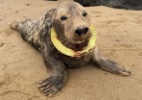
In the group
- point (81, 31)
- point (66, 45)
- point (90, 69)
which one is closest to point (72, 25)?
point (81, 31)

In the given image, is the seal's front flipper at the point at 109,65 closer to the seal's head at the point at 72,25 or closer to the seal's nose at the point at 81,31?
the seal's head at the point at 72,25

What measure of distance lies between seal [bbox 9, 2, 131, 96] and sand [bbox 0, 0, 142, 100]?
4.1 inches

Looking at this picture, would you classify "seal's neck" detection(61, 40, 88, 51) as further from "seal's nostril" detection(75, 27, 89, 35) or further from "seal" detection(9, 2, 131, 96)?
"seal's nostril" detection(75, 27, 89, 35)

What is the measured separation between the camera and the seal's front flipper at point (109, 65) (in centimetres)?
435

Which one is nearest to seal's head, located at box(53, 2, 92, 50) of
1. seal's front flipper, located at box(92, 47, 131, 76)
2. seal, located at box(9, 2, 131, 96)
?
seal, located at box(9, 2, 131, 96)

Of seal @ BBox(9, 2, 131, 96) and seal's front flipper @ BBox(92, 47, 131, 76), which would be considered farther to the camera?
seal's front flipper @ BBox(92, 47, 131, 76)

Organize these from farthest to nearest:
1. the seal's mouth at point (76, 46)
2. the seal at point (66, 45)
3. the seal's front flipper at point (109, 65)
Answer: the seal's front flipper at point (109, 65), the seal's mouth at point (76, 46), the seal at point (66, 45)

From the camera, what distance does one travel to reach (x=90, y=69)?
4.45 metres

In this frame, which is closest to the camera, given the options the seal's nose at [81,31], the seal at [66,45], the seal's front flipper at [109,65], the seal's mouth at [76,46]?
the seal's nose at [81,31]

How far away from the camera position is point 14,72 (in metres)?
4.43

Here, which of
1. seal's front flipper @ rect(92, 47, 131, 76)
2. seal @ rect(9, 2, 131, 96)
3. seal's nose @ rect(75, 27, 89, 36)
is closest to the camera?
seal's nose @ rect(75, 27, 89, 36)

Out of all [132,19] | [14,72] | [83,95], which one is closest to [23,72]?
[14,72]

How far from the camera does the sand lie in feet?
12.9

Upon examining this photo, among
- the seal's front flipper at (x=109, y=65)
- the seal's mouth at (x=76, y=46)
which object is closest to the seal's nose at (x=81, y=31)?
the seal's mouth at (x=76, y=46)
